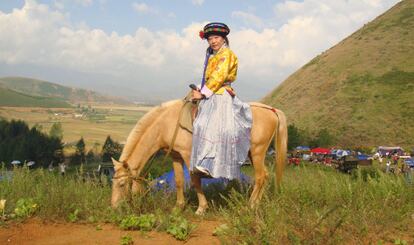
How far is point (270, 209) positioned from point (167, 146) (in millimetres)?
2269

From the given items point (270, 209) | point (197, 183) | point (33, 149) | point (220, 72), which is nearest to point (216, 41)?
point (220, 72)

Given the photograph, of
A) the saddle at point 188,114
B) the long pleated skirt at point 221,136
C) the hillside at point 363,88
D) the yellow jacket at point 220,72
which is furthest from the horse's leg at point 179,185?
the hillside at point 363,88

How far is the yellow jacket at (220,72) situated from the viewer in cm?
633

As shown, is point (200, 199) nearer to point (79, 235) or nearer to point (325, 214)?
point (79, 235)

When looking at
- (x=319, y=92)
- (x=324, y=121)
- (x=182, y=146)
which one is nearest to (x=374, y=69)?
(x=319, y=92)

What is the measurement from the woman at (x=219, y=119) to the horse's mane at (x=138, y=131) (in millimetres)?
685

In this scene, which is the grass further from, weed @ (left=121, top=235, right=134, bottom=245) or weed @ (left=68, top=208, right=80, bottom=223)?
weed @ (left=121, top=235, right=134, bottom=245)

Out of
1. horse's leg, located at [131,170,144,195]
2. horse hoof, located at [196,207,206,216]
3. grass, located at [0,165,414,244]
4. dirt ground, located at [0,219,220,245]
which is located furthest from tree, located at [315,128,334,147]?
dirt ground, located at [0,219,220,245]

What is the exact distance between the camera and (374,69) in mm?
75938

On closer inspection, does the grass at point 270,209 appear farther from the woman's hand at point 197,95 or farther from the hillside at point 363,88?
the hillside at point 363,88

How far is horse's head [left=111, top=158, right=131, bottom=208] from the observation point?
240 inches

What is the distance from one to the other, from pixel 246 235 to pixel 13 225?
2.93 m

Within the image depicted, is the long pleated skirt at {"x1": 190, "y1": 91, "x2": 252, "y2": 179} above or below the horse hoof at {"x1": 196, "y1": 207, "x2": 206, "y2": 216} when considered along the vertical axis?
above

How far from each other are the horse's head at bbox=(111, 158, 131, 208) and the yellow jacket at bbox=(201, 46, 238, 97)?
1.64 meters
